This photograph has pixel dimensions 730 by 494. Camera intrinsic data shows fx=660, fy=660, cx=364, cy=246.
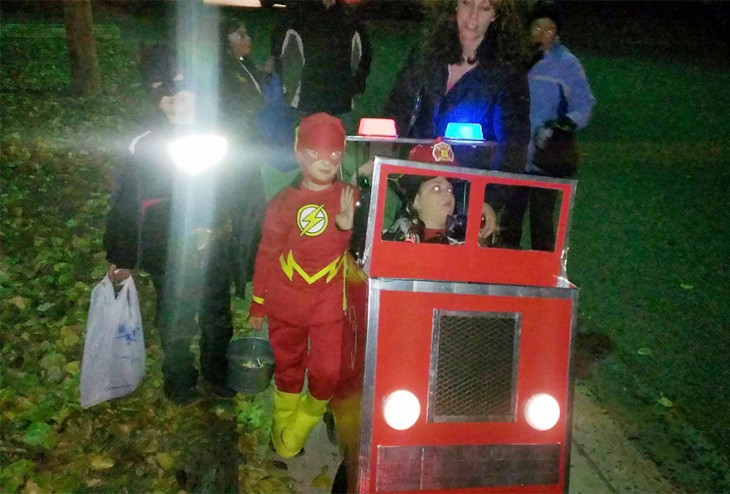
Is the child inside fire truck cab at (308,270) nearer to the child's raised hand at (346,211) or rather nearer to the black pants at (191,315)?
the child's raised hand at (346,211)

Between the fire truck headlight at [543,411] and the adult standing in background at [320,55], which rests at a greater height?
the adult standing in background at [320,55]

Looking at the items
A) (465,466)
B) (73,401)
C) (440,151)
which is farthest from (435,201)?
(73,401)

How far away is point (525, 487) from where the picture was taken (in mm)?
2361

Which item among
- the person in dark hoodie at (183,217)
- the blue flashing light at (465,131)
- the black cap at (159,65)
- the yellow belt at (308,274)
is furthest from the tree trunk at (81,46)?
the blue flashing light at (465,131)

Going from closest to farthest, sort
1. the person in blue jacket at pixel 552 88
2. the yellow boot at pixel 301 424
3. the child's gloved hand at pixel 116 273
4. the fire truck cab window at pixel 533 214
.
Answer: the yellow boot at pixel 301 424
the child's gloved hand at pixel 116 273
the person in blue jacket at pixel 552 88
the fire truck cab window at pixel 533 214

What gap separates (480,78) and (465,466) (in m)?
1.84

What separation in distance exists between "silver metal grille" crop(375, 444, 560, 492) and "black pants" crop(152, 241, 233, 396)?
1.44 m

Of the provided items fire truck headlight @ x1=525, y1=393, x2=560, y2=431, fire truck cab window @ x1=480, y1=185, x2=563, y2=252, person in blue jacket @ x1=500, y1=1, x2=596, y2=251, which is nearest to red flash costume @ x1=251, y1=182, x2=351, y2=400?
fire truck headlight @ x1=525, y1=393, x2=560, y2=431

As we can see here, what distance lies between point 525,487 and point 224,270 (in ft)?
5.88

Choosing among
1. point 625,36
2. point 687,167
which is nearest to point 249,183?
point 687,167

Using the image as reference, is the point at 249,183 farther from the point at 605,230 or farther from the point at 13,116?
the point at 13,116

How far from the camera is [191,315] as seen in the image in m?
3.33

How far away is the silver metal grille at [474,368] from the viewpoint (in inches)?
90.4

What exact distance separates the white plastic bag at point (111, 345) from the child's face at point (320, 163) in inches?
43.2
